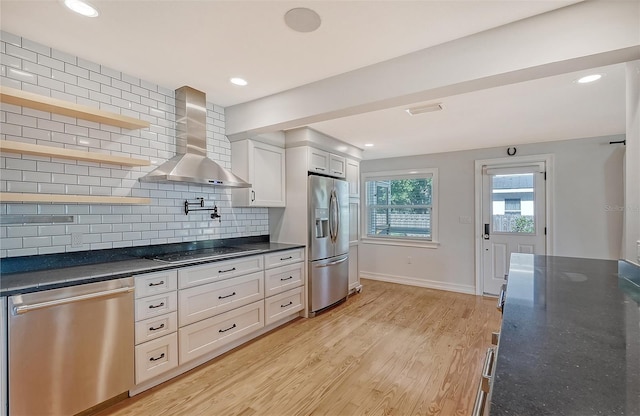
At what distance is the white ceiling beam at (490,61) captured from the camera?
4.79 feet

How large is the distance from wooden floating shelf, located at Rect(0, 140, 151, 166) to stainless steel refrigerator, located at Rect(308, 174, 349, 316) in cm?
190

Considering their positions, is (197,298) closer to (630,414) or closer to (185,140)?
(185,140)

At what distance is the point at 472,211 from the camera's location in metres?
4.53

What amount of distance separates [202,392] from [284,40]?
2.50 metres

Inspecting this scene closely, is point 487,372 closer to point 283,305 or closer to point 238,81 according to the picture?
point 283,305

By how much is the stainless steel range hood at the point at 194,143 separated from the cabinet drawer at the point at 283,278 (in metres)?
0.98

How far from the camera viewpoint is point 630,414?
0.54 m

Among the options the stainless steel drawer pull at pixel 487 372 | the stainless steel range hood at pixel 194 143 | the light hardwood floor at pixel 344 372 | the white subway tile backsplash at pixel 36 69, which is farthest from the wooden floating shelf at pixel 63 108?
the stainless steel drawer pull at pixel 487 372

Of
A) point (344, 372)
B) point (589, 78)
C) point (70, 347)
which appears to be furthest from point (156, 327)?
point (589, 78)

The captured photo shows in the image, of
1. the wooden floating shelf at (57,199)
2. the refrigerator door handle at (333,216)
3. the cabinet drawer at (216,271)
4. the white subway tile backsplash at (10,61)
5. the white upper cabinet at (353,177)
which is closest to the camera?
the wooden floating shelf at (57,199)

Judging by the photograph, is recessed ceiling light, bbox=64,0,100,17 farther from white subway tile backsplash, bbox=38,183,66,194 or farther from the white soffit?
the white soffit

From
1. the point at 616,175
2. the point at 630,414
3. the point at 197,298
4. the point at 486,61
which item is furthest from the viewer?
the point at 616,175

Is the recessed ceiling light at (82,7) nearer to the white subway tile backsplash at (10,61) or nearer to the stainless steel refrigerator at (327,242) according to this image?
the white subway tile backsplash at (10,61)

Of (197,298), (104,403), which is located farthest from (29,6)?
(104,403)
